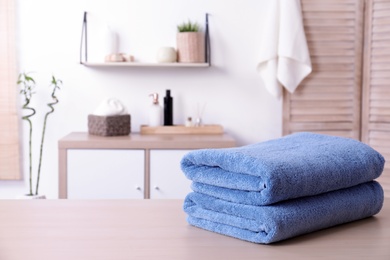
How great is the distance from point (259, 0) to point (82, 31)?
1.08 metres

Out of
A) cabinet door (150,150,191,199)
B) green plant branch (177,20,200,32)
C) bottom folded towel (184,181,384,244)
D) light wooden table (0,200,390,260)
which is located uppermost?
green plant branch (177,20,200,32)

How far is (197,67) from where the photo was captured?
11.8 feet

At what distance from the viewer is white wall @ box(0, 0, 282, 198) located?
139 inches

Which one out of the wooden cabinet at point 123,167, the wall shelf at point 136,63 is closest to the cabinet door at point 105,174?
the wooden cabinet at point 123,167

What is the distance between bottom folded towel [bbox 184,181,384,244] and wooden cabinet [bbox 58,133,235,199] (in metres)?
1.96

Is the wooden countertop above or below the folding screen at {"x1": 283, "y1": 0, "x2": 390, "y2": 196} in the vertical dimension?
below

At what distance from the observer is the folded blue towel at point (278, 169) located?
98cm

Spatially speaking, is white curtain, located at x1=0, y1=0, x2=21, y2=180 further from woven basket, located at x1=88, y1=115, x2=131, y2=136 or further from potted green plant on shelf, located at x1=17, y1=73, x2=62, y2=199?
woven basket, located at x1=88, y1=115, x2=131, y2=136

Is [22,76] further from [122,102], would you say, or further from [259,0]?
[259,0]

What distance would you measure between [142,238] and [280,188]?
252 millimetres

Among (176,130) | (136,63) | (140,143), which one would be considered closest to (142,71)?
(136,63)

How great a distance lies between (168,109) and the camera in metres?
3.48

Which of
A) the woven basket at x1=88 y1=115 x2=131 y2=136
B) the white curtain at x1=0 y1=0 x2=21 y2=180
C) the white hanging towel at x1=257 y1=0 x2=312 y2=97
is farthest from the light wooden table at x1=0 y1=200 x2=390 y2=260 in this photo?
the white curtain at x1=0 y1=0 x2=21 y2=180

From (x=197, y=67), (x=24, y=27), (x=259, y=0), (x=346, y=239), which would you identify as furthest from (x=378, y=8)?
(x=346, y=239)
